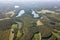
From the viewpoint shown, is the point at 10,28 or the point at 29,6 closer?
the point at 10,28

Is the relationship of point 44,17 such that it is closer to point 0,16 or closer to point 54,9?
point 54,9

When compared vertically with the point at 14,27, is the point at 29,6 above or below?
above

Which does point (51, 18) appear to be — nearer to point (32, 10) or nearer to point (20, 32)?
point (32, 10)

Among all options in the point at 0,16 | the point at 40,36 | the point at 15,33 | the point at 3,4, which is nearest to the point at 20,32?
the point at 15,33

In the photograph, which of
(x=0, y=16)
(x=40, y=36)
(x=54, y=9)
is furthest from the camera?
(x=54, y=9)

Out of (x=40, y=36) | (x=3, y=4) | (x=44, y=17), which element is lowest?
(x=40, y=36)

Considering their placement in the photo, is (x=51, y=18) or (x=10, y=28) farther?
(x=51, y=18)

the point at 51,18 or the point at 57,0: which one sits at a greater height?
the point at 57,0

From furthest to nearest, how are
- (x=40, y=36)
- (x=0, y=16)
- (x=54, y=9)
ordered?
(x=54, y=9) < (x=0, y=16) < (x=40, y=36)

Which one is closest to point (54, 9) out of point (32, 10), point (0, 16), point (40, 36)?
point (32, 10)
